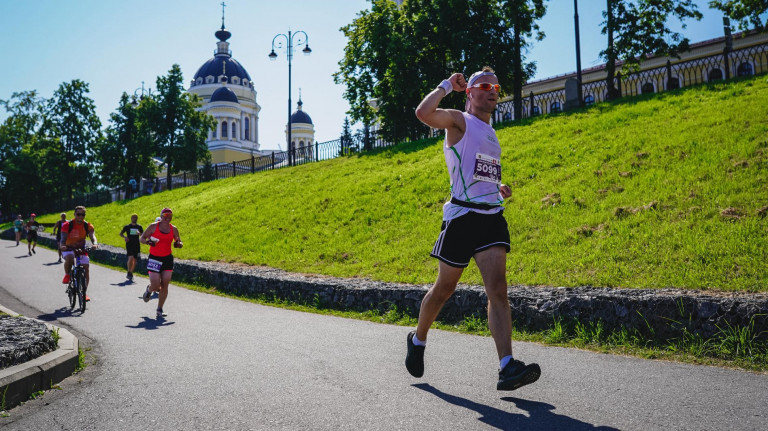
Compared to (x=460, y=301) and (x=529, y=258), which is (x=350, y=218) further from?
(x=460, y=301)

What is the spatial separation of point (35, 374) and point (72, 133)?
196 ft

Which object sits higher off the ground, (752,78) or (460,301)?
(752,78)

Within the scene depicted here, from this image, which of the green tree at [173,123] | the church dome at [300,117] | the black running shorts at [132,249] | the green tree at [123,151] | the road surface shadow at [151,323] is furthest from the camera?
the church dome at [300,117]

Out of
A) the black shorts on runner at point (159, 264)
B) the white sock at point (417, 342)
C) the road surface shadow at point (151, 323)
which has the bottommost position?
the road surface shadow at point (151, 323)

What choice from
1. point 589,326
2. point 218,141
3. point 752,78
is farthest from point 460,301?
point 218,141

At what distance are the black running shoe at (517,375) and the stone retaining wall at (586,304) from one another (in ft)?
8.65

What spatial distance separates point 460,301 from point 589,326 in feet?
6.35

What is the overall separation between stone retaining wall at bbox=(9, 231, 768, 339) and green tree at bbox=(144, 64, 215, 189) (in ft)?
145

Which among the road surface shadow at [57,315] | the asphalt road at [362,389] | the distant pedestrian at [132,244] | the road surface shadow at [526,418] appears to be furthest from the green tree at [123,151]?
the road surface shadow at [526,418]

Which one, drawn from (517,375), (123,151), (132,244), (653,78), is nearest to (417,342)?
(517,375)

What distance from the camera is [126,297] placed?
12.0m

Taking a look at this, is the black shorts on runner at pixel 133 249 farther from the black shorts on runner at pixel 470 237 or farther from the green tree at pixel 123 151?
the green tree at pixel 123 151

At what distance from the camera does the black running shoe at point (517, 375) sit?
3701 mm

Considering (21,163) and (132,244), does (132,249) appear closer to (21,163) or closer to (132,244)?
(132,244)
